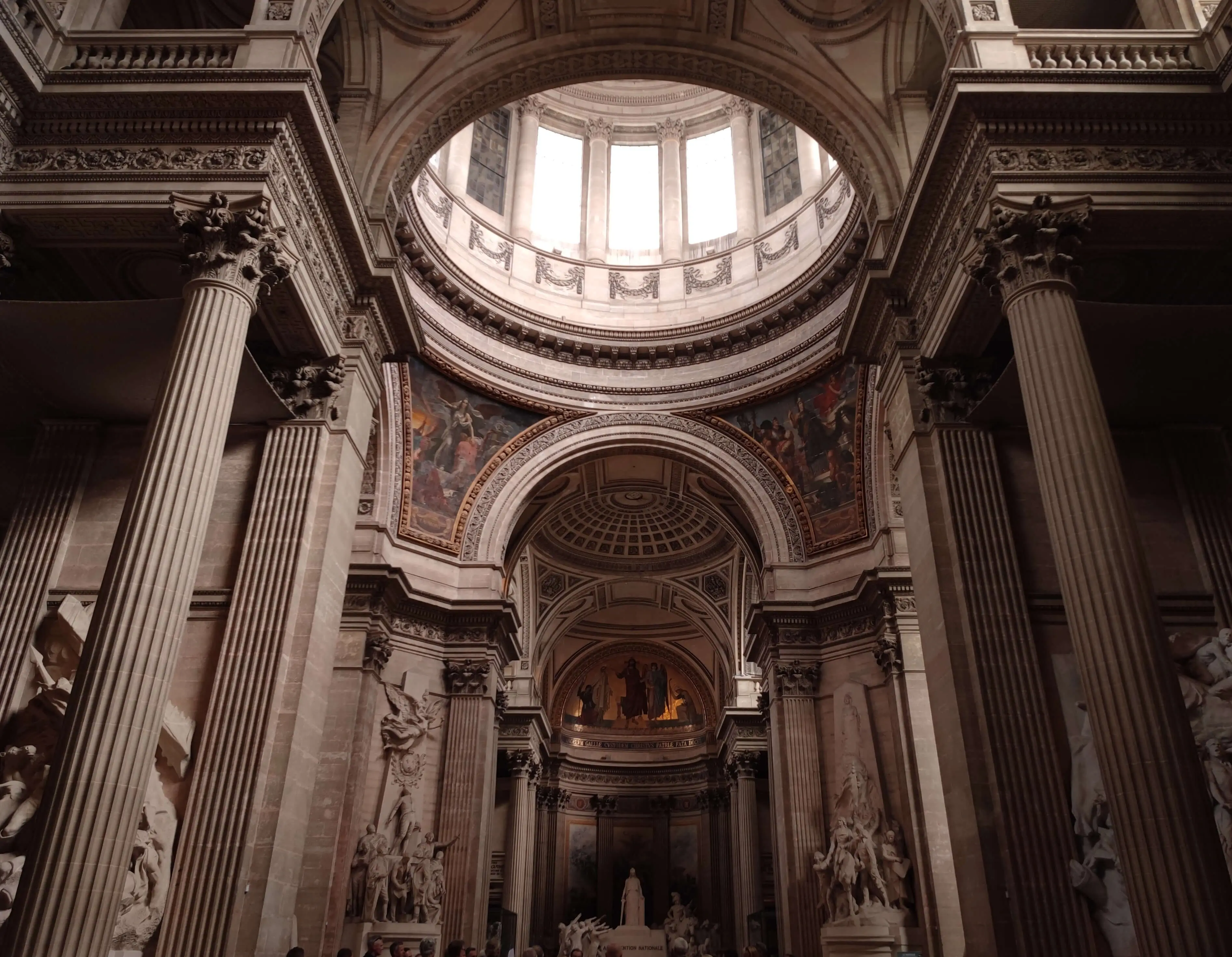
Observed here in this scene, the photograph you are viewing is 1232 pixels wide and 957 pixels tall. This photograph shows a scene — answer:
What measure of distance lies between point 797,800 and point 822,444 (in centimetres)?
702

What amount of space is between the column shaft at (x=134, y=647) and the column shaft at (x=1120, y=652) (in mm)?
5807

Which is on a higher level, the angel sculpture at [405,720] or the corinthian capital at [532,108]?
the corinthian capital at [532,108]

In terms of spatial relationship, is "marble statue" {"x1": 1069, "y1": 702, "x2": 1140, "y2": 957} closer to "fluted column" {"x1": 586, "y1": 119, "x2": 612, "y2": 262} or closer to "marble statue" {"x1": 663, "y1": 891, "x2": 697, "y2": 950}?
"marble statue" {"x1": 663, "y1": 891, "x2": 697, "y2": 950}

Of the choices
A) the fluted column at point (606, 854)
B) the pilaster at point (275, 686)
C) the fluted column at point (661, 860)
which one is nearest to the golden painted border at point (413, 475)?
the pilaster at point (275, 686)

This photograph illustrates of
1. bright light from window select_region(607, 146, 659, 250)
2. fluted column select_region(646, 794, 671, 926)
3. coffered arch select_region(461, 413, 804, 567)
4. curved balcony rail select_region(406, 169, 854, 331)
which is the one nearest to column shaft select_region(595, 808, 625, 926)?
fluted column select_region(646, 794, 671, 926)

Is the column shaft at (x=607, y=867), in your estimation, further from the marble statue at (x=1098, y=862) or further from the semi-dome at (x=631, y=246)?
the marble statue at (x=1098, y=862)

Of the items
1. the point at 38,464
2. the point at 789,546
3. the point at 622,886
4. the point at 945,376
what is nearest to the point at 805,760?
the point at 789,546

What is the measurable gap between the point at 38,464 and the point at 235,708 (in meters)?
3.40

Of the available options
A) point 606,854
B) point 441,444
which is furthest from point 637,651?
point 441,444

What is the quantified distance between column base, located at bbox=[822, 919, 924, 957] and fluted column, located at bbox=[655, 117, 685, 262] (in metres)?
15.3

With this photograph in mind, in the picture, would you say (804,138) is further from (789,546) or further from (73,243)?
(73,243)

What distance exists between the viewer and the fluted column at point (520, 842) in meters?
21.8

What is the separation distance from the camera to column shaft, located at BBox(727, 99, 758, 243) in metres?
22.1

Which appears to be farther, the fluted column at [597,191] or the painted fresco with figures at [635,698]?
the painted fresco with figures at [635,698]
